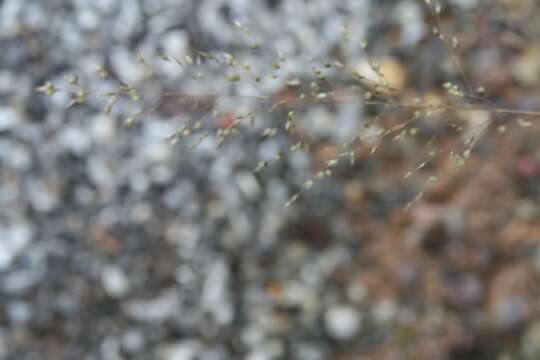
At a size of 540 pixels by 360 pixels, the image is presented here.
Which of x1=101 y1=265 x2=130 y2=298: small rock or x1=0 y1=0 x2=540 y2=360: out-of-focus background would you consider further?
x1=101 y1=265 x2=130 y2=298: small rock

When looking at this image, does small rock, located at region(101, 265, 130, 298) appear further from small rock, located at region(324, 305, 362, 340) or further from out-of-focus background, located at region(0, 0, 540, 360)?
small rock, located at region(324, 305, 362, 340)

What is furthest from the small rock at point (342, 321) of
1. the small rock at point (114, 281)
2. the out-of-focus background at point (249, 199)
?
the small rock at point (114, 281)

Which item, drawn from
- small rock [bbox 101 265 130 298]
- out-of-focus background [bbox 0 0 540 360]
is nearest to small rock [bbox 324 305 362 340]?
out-of-focus background [bbox 0 0 540 360]

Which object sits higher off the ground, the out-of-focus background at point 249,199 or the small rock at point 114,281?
the out-of-focus background at point 249,199

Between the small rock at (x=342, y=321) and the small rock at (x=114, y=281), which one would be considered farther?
the small rock at (x=114, y=281)

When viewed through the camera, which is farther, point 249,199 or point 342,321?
point 249,199

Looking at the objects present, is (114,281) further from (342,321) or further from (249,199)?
(342,321)

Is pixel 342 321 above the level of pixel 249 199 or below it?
below

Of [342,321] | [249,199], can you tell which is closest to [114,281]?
[249,199]

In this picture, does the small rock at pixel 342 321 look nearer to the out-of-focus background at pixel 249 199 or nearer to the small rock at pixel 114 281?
the out-of-focus background at pixel 249 199
